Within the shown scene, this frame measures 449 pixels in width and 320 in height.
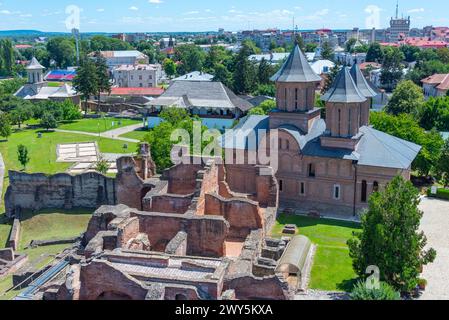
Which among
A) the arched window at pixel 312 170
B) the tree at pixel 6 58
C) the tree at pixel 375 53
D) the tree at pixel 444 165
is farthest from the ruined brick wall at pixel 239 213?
the tree at pixel 6 58

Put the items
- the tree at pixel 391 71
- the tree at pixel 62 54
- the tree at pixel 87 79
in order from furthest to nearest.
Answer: the tree at pixel 62 54 → the tree at pixel 391 71 → the tree at pixel 87 79

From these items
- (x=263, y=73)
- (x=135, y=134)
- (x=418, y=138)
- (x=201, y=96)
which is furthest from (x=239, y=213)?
(x=263, y=73)

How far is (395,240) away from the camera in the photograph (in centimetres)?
2562

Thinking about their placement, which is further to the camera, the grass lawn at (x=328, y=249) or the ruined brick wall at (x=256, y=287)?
the grass lawn at (x=328, y=249)

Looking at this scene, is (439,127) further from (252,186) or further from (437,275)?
(437,275)

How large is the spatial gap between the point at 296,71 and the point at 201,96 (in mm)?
37617

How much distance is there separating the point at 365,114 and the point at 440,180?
10.8 m

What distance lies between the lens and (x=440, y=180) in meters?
48.3

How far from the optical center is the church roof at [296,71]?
42.3 m

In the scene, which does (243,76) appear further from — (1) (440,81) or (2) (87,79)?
(1) (440,81)

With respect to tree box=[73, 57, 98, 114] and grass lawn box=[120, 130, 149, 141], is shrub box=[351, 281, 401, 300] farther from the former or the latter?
tree box=[73, 57, 98, 114]

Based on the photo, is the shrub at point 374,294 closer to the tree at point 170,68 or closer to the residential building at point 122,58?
the tree at point 170,68

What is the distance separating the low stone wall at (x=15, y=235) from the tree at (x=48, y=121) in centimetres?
3818
